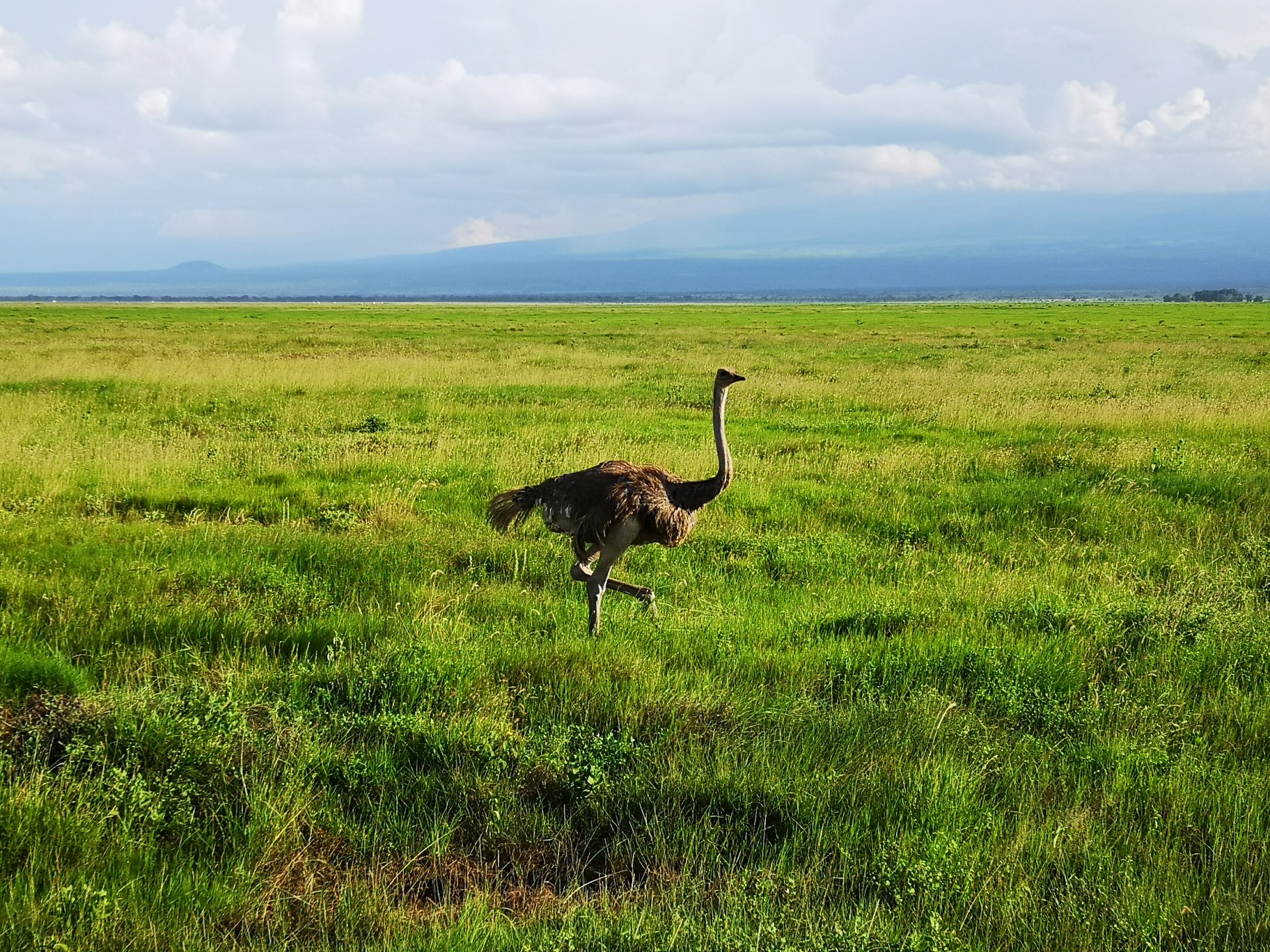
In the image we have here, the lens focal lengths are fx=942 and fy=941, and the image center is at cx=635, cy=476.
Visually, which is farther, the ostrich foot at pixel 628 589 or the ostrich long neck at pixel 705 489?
the ostrich foot at pixel 628 589

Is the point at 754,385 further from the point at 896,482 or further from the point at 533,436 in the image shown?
the point at 896,482

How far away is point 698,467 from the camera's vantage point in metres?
12.9

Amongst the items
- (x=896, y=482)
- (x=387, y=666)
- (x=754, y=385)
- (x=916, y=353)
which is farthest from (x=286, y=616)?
(x=916, y=353)

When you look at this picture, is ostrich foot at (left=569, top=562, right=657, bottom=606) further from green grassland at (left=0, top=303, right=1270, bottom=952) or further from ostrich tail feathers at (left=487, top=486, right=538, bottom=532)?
ostrich tail feathers at (left=487, top=486, right=538, bottom=532)

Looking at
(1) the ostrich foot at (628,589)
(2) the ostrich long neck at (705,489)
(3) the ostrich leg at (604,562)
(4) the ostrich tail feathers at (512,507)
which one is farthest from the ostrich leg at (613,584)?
(2) the ostrich long neck at (705,489)

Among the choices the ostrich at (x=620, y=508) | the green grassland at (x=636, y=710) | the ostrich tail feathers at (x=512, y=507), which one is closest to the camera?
the green grassland at (x=636, y=710)

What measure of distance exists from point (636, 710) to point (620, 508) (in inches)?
63.5

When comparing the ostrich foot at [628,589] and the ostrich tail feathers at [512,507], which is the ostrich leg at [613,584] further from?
the ostrich tail feathers at [512,507]

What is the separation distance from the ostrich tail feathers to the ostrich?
0.09 m

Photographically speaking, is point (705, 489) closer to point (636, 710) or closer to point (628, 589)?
point (628, 589)

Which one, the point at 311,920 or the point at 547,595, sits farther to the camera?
the point at 547,595

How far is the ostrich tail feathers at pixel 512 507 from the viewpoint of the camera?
7.41m

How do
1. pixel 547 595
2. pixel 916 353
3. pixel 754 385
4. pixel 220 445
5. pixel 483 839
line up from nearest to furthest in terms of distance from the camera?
pixel 483 839, pixel 547 595, pixel 220 445, pixel 754 385, pixel 916 353

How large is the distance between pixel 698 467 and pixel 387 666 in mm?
7548
